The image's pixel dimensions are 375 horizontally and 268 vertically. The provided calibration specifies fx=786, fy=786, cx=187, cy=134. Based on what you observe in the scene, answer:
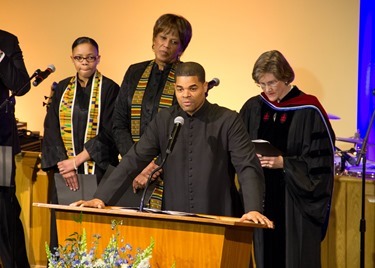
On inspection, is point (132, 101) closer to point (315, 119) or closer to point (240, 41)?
point (315, 119)

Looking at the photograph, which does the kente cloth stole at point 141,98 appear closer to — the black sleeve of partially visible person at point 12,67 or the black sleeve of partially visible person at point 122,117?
the black sleeve of partially visible person at point 122,117

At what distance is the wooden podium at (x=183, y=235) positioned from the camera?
145 inches

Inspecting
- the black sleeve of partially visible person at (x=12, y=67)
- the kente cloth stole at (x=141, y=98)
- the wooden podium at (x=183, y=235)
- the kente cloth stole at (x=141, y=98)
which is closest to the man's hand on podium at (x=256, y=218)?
the wooden podium at (x=183, y=235)

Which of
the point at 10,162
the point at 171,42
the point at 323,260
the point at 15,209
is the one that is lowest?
the point at 323,260

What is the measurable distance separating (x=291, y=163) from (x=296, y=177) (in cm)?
10

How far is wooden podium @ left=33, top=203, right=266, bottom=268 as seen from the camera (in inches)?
145

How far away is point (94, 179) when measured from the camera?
207 inches

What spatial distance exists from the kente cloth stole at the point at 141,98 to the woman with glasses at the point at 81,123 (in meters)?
0.35

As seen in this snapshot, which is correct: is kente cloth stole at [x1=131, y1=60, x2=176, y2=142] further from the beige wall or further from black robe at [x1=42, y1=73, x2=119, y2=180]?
the beige wall

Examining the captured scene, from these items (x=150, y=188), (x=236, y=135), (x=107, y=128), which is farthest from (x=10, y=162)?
(x=236, y=135)

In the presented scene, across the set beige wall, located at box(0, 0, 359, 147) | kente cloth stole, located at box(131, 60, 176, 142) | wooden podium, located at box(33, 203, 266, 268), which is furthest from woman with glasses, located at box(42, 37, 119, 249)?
beige wall, located at box(0, 0, 359, 147)

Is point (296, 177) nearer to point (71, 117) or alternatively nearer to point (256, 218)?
point (256, 218)

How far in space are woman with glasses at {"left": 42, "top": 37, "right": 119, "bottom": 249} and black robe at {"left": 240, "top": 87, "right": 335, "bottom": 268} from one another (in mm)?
990

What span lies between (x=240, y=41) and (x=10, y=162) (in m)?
2.40
